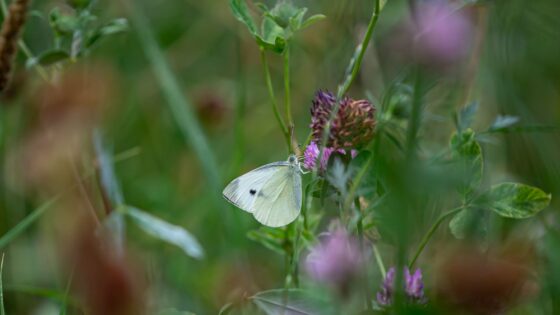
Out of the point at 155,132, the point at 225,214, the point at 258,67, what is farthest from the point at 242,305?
the point at 258,67

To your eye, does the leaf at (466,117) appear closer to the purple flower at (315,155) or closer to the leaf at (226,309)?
the purple flower at (315,155)

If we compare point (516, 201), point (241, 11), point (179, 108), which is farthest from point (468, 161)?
point (179, 108)

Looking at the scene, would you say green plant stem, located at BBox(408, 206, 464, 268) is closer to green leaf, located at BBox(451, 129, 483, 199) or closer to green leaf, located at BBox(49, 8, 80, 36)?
green leaf, located at BBox(451, 129, 483, 199)

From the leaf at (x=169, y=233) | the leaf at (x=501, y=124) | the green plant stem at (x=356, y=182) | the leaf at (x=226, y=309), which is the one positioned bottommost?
the leaf at (x=169, y=233)

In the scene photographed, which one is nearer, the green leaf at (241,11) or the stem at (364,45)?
the stem at (364,45)

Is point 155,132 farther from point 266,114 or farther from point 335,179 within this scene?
point 335,179

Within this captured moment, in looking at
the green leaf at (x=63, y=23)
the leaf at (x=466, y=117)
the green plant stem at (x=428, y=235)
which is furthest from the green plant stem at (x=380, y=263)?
→ the green leaf at (x=63, y=23)

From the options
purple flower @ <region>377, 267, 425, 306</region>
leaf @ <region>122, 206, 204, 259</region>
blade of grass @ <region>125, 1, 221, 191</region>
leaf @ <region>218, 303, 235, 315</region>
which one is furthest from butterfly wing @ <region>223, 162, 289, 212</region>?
blade of grass @ <region>125, 1, 221, 191</region>
